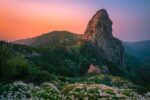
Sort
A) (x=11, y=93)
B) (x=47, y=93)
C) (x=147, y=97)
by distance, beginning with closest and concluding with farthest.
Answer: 1. (x=11, y=93)
2. (x=47, y=93)
3. (x=147, y=97)

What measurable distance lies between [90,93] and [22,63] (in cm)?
1191

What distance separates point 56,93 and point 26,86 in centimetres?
330

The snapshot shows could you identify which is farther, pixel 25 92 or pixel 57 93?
pixel 57 93

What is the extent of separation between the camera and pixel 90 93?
37.3m

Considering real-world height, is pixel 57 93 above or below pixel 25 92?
below

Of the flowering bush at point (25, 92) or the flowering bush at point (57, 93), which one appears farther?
the flowering bush at point (57, 93)

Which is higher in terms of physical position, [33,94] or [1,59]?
[1,59]

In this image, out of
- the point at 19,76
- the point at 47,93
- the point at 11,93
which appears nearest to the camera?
the point at 11,93

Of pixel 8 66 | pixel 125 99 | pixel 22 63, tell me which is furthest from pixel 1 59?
pixel 125 99

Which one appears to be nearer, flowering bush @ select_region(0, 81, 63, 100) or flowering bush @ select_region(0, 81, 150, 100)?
flowering bush @ select_region(0, 81, 63, 100)

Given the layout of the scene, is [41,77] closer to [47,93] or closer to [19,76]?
[19,76]

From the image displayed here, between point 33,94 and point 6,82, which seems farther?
point 6,82

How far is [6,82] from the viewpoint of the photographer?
3984 cm

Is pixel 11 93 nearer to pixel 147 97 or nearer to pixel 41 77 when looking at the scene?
pixel 41 77
